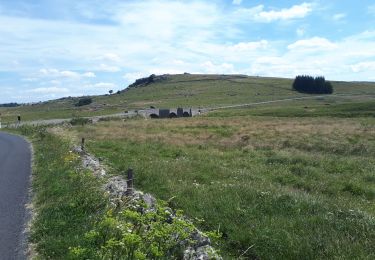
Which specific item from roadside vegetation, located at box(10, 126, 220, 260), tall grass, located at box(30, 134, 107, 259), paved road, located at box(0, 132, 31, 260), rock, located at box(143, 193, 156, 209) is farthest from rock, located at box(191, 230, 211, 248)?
paved road, located at box(0, 132, 31, 260)

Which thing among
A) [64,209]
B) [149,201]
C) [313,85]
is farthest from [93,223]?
[313,85]

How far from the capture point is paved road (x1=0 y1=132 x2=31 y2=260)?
32.1 ft

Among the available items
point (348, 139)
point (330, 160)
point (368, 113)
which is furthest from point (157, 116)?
point (330, 160)

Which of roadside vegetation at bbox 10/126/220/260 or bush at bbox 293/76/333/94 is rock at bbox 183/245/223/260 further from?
bush at bbox 293/76/333/94

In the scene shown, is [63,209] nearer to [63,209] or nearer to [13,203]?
[63,209]

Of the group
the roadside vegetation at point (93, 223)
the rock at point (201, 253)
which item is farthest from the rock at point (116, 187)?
the rock at point (201, 253)

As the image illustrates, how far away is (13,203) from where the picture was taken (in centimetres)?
1389

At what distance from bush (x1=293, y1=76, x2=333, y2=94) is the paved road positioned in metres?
175

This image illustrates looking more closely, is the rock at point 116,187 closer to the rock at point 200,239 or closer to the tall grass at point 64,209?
the tall grass at point 64,209

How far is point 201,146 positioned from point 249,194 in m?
17.3

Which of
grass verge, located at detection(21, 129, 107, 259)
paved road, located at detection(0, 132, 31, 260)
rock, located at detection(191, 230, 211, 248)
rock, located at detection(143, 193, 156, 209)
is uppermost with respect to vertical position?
rock, located at detection(143, 193, 156, 209)

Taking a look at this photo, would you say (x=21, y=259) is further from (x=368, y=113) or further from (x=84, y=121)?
(x=368, y=113)

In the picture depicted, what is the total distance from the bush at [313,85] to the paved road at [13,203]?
175 m

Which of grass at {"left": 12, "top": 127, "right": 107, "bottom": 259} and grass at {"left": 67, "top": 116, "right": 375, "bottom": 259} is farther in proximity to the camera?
grass at {"left": 12, "top": 127, "right": 107, "bottom": 259}
